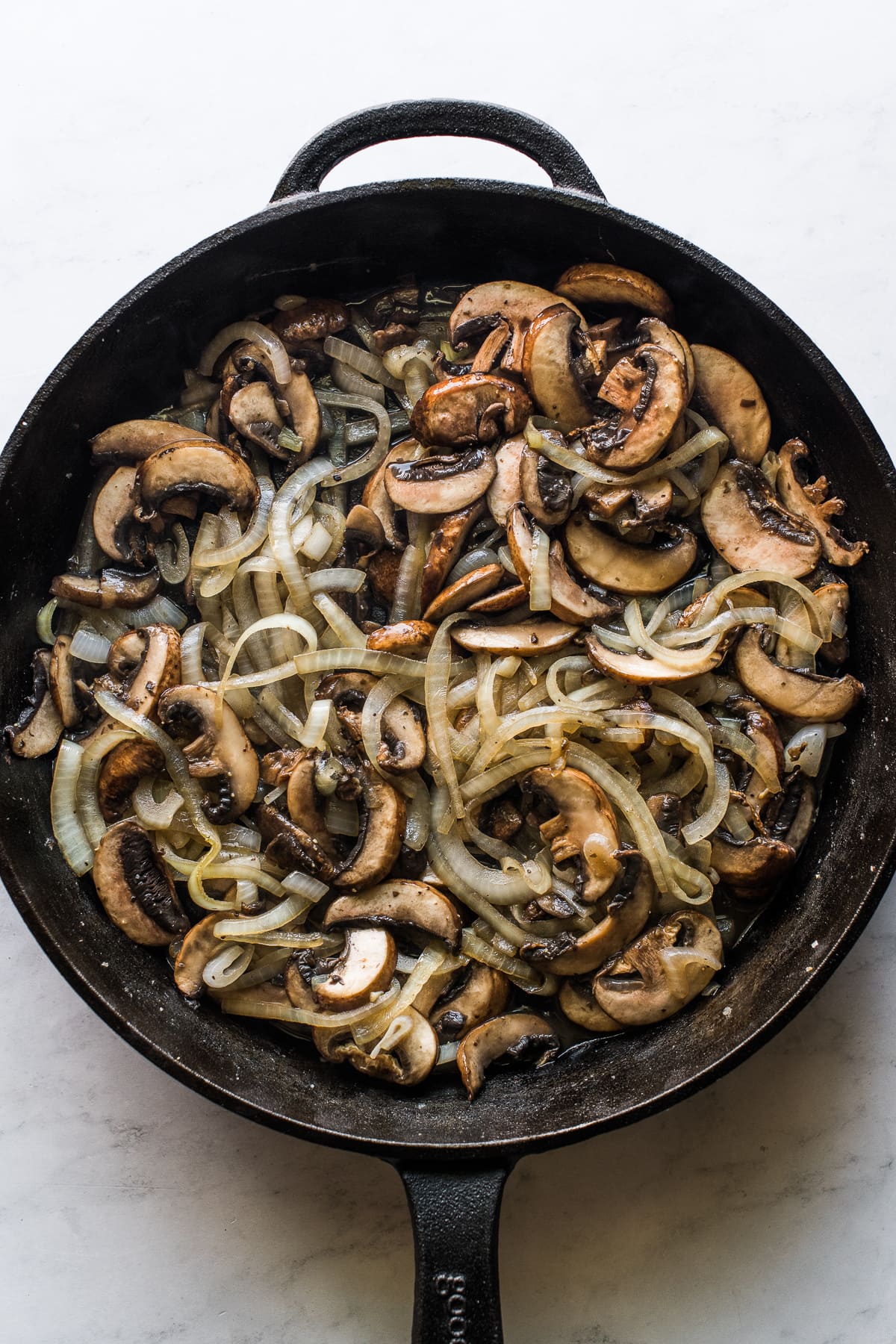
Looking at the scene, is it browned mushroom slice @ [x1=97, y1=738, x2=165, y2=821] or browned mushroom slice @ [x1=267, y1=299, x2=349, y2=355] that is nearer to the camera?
browned mushroom slice @ [x1=97, y1=738, x2=165, y2=821]

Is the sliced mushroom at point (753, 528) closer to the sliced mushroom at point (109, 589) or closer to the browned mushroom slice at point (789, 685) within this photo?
the browned mushroom slice at point (789, 685)

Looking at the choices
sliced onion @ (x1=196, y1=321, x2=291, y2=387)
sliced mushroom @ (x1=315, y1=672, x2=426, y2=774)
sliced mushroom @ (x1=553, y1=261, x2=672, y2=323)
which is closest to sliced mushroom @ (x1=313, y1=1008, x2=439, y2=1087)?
sliced mushroom @ (x1=315, y1=672, x2=426, y2=774)

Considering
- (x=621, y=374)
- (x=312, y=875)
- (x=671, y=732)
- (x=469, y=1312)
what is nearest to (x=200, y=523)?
(x=312, y=875)

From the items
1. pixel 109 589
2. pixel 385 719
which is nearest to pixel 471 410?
pixel 385 719

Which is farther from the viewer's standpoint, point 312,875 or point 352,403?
point 352,403

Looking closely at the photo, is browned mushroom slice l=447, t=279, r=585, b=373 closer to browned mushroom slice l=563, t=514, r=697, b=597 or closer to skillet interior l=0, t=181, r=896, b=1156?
skillet interior l=0, t=181, r=896, b=1156

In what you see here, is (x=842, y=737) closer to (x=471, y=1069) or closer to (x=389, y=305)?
(x=471, y=1069)
